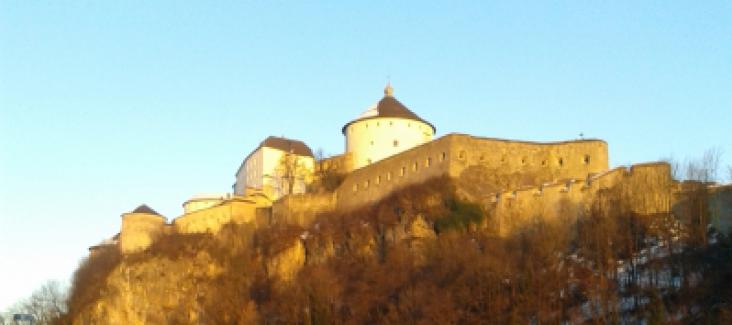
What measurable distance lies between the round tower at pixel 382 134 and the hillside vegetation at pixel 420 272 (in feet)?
27.3

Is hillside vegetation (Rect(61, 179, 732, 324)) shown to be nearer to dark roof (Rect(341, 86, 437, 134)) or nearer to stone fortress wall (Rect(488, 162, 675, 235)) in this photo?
stone fortress wall (Rect(488, 162, 675, 235))

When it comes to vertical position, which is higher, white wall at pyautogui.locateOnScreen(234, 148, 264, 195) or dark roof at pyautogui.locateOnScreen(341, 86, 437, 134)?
dark roof at pyautogui.locateOnScreen(341, 86, 437, 134)

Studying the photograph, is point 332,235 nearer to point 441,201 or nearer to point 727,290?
point 441,201

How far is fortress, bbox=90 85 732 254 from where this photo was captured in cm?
4300

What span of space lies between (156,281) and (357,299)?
14.2m

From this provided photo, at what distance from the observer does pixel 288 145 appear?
219ft

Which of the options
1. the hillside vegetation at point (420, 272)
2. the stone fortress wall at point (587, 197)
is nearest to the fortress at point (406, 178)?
the stone fortress wall at point (587, 197)

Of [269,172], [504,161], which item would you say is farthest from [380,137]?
[504,161]

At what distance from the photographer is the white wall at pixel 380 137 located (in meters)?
60.5

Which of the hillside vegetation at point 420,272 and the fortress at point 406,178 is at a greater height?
the fortress at point 406,178

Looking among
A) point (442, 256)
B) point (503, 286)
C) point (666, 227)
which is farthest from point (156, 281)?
point (666, 227)

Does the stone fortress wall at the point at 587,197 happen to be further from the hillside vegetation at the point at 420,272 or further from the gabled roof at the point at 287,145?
the gabled roof at the point at 287,145

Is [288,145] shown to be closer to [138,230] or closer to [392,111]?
[392,111]

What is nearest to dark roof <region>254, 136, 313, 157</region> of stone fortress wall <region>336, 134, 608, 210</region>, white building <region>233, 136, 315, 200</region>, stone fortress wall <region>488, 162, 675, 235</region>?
white building <region>233, 136, 315, 200</region>
